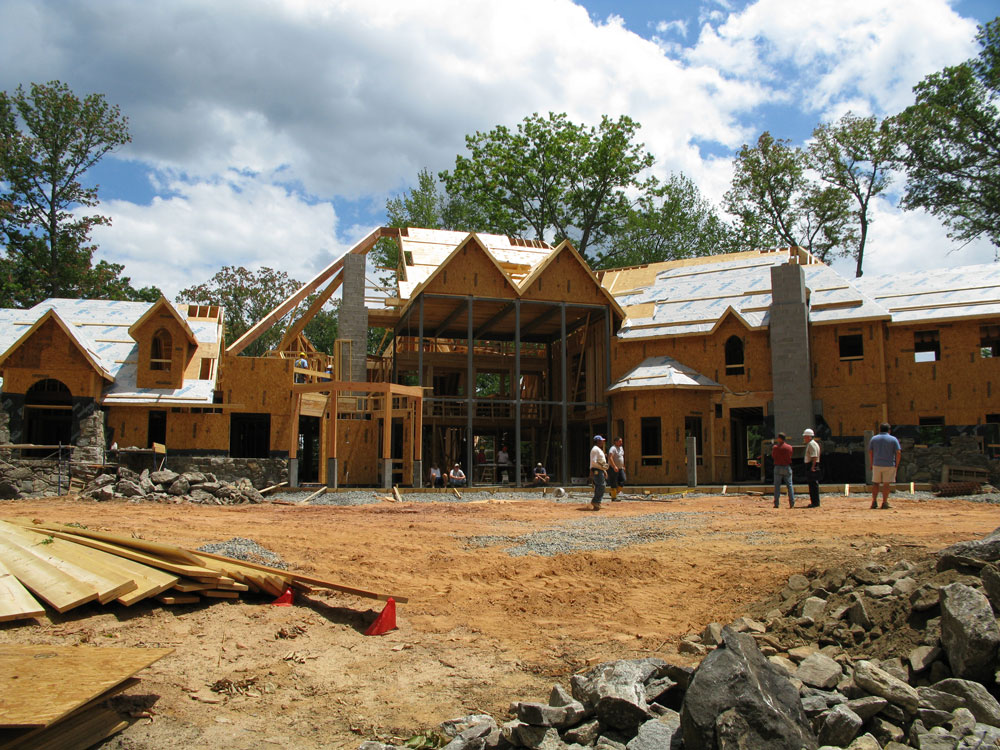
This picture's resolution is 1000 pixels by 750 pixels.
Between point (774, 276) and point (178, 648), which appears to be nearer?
point (178, 648)

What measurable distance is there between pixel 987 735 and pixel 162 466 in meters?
26.1

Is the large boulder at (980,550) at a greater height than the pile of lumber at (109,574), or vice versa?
the large boulder at (980,550)

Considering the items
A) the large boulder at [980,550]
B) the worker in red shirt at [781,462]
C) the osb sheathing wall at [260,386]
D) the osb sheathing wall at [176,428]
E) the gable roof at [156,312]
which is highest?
the gable roof at [156,312]

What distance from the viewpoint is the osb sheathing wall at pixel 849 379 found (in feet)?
91.2

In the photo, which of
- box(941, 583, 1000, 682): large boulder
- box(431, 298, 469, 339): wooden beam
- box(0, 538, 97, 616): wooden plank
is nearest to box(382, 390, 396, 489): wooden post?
box(431, 298, 469, 339): wooden beam

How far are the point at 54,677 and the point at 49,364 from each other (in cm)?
2454

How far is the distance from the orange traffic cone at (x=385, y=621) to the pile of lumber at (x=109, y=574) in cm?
54

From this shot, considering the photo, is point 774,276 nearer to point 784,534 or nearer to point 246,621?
point 784,534

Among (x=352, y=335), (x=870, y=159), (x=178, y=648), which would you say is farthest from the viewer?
(x=870, y=159)

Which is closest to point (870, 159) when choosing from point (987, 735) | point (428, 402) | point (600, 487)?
point (428, 402)

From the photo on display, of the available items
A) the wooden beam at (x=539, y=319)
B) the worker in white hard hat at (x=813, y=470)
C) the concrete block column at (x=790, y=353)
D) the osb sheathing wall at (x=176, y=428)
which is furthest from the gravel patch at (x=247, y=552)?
the wooden beam at (x=539, y=319)

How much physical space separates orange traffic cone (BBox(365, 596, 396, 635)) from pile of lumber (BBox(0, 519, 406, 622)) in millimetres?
536

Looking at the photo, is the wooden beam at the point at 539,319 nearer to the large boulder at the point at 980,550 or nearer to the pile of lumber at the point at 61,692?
the large boulder at the point at 980,550

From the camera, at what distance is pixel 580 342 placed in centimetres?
3559
